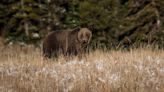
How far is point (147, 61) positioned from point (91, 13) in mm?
8181

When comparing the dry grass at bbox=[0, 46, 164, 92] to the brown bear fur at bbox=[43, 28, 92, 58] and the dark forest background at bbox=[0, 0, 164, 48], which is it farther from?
the dark forest background at bbox=[0, 0, 164, 48]

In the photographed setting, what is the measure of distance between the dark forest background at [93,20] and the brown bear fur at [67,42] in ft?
3.71

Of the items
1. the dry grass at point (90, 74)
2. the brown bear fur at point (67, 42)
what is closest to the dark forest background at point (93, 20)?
the brown bear fur at point (67, 42)

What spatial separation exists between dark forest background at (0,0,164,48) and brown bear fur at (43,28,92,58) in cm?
113

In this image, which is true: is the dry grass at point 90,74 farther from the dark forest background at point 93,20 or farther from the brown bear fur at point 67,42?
the dark forest background at point 93,20

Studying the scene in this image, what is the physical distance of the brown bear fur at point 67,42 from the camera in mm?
12750

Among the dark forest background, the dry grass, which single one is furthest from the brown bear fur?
the dry grass

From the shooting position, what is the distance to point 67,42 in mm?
13250

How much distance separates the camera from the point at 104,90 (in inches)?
329

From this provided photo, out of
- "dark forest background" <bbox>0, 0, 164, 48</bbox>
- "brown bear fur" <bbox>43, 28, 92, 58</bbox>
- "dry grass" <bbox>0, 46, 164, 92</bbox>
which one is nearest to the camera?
"dry grass" <bbox>0, 46, 164, 92</bbox>

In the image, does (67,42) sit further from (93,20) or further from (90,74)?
(93,20)

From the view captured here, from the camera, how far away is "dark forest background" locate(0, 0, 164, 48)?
1705 cm

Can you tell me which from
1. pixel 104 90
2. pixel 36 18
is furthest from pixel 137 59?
pixel 36 18

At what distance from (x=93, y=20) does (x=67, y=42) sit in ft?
15.9
